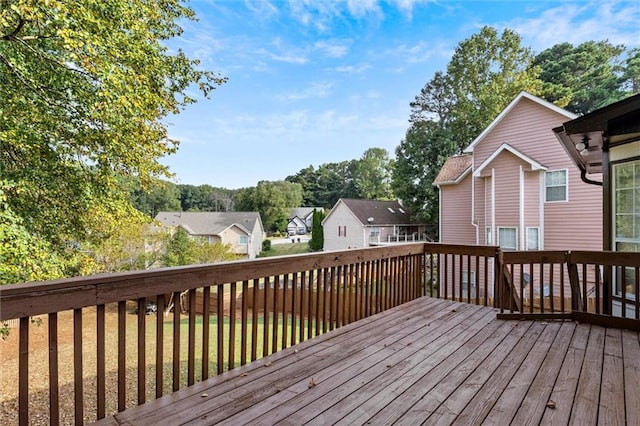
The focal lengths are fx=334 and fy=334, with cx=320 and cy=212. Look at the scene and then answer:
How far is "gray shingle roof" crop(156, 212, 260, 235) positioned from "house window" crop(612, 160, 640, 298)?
21.3 metres

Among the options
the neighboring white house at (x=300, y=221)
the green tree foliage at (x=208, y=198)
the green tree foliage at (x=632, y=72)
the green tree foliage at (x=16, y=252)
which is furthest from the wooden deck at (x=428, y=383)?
the neighboring white house at (x=300, y=221)

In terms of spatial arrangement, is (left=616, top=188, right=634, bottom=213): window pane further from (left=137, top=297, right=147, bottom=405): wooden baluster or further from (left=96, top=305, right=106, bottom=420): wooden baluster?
(left=96, top=305, right=106, bottom=420): wooden baluster

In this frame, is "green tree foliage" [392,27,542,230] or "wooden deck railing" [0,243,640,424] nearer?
"wooden deck railing" [0,243,640,424]

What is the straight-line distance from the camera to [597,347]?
2666 millimetres

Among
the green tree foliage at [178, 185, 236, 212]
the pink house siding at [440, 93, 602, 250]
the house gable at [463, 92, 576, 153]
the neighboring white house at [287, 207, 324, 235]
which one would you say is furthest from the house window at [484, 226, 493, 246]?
the green tree foliage at [178, 185, 236, 212]

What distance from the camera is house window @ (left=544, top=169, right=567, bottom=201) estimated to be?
9508 millimetres

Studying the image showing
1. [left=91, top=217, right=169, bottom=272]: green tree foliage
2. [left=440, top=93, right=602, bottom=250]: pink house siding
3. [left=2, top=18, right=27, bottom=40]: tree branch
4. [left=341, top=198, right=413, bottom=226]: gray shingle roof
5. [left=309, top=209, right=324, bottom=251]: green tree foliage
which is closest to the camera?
[left=2, top=18, right=27, bottom=40]: tree branch

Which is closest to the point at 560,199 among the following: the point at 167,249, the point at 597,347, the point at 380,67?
the point at 380,67

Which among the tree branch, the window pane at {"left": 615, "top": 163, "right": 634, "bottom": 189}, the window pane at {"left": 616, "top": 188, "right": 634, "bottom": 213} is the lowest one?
the window pane at {"left": 616, "top": 188, "right": 634, "bottom": 213}

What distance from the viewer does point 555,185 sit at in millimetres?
9664

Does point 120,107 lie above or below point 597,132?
above

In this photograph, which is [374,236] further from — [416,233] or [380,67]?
[380,67]

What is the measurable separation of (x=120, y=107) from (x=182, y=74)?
197 centimetres

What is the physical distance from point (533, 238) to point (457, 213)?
9.69 feet
